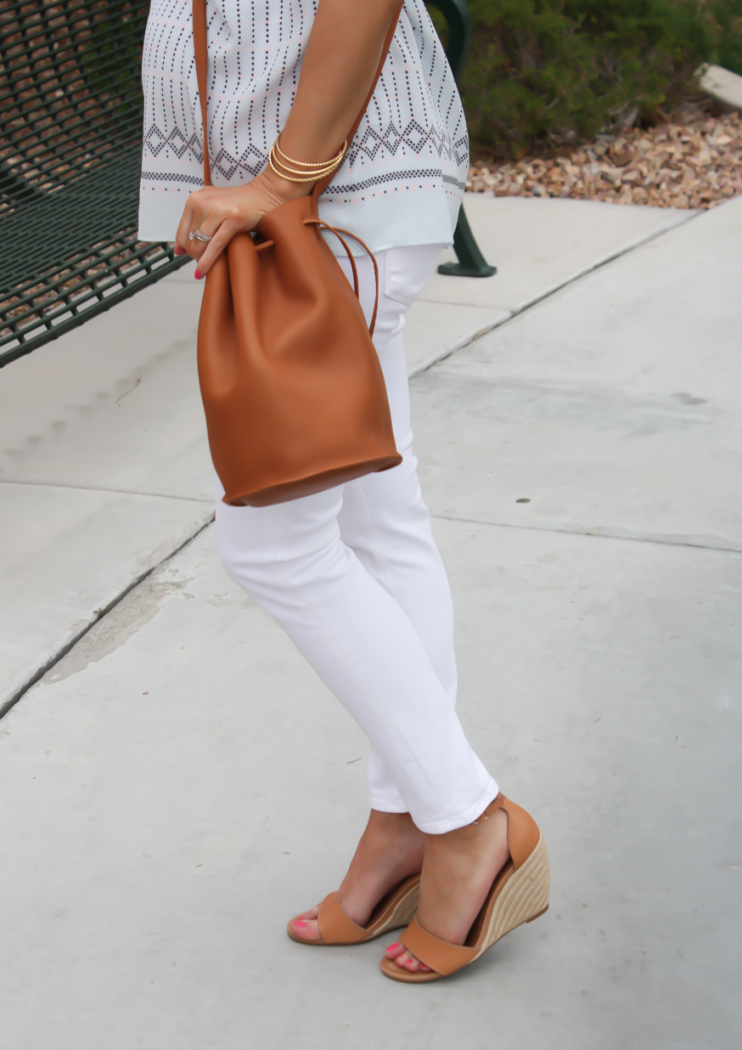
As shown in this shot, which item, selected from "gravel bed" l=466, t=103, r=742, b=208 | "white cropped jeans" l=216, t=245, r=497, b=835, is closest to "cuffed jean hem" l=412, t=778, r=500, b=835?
"white cropped jeans" l=216, t=245, r=497, b=835

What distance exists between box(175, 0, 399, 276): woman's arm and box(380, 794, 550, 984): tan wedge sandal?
83 centimetres

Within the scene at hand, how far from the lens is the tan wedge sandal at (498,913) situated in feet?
5.05

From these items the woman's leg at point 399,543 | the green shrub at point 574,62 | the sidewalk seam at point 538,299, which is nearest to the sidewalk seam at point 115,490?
the sidewalk seam at point 538,299

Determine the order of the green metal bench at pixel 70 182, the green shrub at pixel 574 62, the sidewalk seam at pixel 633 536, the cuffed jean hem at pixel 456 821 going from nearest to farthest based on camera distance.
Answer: the cuffed jean hem at pixel 456 821 → the sidewalk seam at pixel 633 536 → the green metal bench at pixel 70 182 → the green shrub at pixel 574 62

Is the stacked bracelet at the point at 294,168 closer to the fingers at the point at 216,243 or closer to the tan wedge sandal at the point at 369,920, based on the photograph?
the fingers at the point at 216,243

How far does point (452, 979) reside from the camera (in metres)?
1.59

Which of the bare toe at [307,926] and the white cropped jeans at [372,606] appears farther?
the bare toe at [307,926]

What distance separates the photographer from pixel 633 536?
110 inches

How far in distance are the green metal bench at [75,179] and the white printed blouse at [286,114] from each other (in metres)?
1.56

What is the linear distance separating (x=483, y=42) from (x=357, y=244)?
20.7 feet

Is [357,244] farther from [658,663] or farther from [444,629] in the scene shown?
[658,663]

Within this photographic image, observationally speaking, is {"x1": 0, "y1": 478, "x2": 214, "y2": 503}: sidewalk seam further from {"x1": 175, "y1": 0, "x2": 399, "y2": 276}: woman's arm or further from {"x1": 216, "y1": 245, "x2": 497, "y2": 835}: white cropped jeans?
{"x1": 175, "y1": 0, "x2": 399, "y2": 276}: woman's arm

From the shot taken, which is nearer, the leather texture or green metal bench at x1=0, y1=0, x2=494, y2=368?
the leather texture

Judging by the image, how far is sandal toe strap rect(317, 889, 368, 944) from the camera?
1635 mm
